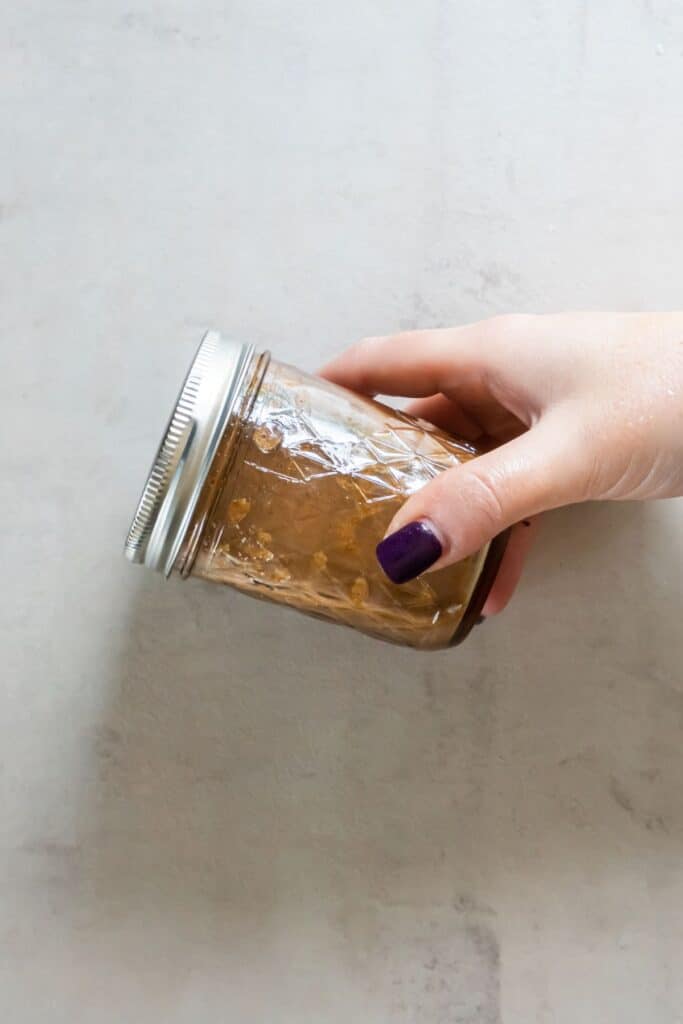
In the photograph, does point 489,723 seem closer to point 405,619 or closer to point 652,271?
point 405,619

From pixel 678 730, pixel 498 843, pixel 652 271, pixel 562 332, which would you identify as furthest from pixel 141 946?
pixel 652 271

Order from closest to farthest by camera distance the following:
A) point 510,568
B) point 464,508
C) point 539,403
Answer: point 464,508 → point 539,403 → point 510,568

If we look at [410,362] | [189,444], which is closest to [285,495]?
[189,444]

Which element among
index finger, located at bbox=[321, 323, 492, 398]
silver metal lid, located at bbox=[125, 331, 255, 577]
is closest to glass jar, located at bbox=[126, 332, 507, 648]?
silver metal lid, located at bbox=[125, 331, 255, 577]

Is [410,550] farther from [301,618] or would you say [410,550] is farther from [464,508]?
[301,618]

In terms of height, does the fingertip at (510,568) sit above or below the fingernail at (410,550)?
below

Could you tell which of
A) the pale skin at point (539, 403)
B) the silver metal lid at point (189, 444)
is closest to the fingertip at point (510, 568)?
the pale skin at point (539, 403)

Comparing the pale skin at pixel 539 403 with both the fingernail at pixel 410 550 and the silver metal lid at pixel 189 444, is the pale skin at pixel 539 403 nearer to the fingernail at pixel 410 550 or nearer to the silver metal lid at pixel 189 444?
the fingernail at pixel 410 550
